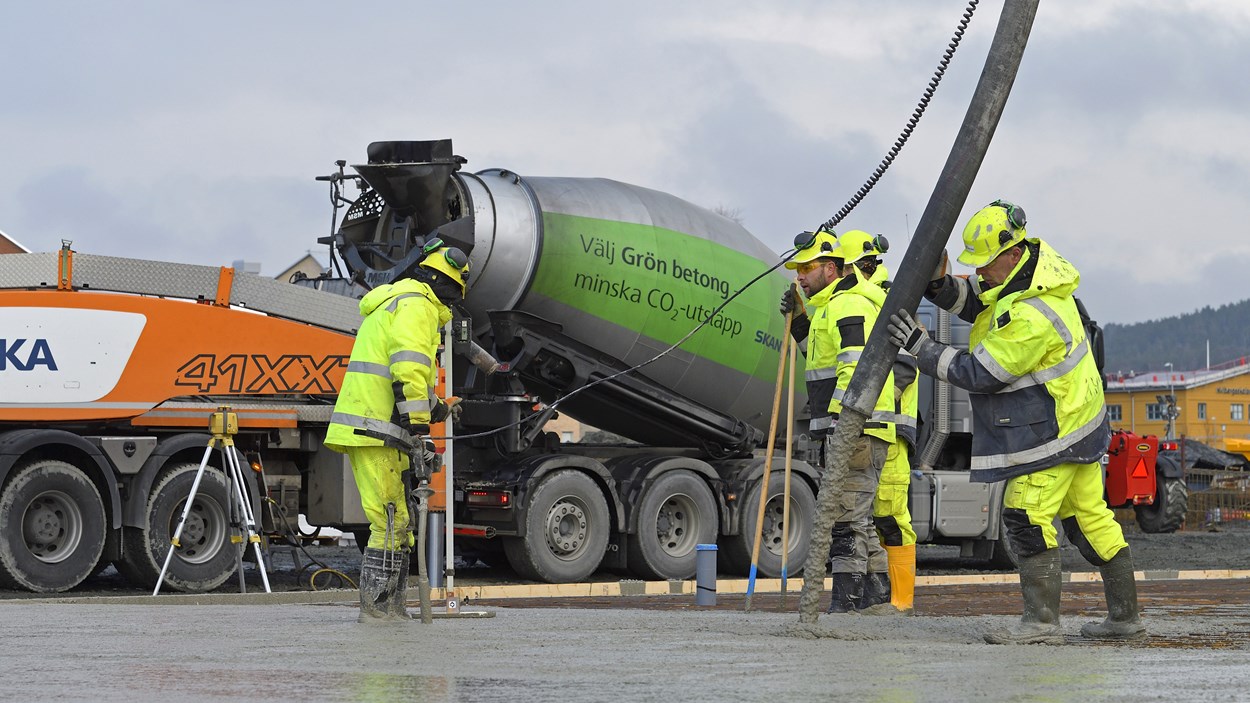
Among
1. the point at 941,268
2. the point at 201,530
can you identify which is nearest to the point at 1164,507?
the point at 201,530

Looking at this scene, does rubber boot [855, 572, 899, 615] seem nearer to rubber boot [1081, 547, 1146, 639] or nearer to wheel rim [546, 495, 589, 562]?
rubber boot [1081, 547, 1146, 639]

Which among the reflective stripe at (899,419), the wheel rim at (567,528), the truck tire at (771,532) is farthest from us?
the truck tire at (771,532)

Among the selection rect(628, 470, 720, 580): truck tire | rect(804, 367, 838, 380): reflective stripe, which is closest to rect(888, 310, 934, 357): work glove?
rect(804, 367, 838, 380): reflective stripe

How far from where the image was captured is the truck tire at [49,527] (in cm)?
1224

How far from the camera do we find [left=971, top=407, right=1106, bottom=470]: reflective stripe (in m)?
7.29

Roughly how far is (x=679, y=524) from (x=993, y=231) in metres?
Result: 8.42

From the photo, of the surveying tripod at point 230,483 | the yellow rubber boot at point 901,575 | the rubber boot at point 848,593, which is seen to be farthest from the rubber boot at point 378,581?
the surveying tripod at point 230,483

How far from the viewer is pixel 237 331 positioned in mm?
13547

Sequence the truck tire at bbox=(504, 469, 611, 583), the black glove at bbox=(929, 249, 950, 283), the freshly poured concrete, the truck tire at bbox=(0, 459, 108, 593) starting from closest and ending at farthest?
the freshly poured concrete
the black glove at bbox=(929, 249, 950, 283)
the truck tire at bbox=(0, 459, 108, 593)
the truck tire at bbox=(504, 469, 611, 583)

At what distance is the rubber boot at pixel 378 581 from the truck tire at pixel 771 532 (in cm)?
709

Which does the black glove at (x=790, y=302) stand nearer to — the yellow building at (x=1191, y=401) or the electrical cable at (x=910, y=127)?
the electrical cable at (x=910, y=127)

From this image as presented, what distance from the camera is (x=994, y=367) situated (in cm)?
736

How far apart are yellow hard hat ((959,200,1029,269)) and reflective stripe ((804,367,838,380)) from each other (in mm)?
2006

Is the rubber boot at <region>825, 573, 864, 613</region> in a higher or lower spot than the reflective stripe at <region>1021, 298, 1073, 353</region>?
lower
